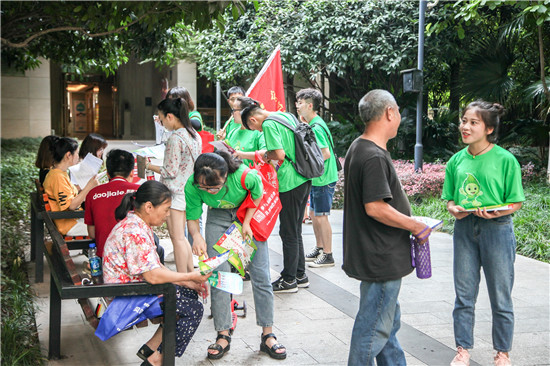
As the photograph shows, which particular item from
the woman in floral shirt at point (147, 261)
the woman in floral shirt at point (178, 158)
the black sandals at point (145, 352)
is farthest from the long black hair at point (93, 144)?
the black sandals at point (145, 352)

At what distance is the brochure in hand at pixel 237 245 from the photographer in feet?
14.0

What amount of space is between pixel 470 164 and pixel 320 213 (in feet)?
9.68

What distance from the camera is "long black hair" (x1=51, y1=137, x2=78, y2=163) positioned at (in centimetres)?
614

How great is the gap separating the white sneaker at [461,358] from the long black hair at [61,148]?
14.1 ft

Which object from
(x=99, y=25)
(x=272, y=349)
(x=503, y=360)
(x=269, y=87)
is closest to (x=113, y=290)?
(x=272, y=349)

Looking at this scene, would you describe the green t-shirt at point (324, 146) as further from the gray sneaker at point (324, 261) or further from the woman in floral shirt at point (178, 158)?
the woman in floral shirt at point (178, 158)

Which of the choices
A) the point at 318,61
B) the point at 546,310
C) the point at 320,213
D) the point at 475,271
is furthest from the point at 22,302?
the point at 318,61

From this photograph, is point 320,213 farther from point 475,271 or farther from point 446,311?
point 475,271

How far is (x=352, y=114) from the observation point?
18.9 meters

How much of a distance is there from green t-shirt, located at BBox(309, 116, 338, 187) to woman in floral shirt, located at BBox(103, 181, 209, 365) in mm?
3012

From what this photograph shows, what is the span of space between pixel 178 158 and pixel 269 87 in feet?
6.45

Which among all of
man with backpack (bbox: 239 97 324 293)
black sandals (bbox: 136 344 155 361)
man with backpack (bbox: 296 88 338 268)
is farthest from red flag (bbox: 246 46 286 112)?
black sandals (bbox: 136 344 155 361)

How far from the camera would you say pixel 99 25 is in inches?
304

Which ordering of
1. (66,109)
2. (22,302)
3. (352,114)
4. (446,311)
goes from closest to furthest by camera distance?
1. (22,302)
2. (446,311)
3. (352,114)
4. (66,109)
